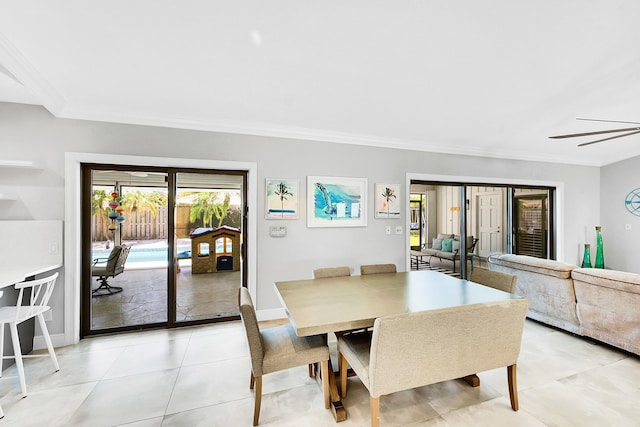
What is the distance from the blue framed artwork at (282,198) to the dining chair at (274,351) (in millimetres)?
1625

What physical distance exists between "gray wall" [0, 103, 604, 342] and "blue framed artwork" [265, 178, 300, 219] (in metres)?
0.08

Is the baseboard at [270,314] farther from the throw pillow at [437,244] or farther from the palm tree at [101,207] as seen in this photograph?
the throw pillow at [437,244]

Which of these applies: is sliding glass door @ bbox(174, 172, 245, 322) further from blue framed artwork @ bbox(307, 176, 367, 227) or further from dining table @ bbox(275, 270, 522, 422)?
dining table @ bbox(275, 270, 522, 422)

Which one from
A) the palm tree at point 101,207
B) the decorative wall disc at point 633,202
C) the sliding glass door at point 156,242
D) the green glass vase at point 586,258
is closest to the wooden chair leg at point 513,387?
the sliding glass door at point 156,242

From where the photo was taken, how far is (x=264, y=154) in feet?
11.4

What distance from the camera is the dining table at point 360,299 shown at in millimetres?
1648

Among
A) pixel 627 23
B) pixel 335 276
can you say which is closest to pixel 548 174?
pixel 627 23

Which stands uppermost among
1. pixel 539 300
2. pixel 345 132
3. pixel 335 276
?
pixel 345 132

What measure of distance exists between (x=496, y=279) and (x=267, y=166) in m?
2.72

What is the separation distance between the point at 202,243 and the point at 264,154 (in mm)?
1380

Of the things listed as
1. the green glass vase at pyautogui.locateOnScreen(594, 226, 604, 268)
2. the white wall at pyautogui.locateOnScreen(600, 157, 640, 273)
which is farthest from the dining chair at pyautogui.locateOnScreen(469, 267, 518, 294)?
the white wall at pyautogui.locateOnScreen(600, 157, 640, 273)

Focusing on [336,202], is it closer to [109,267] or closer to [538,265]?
[538,265]

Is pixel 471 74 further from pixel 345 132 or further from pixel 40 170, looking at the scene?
pixel 40 170

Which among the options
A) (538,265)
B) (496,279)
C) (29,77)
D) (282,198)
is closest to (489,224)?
(538,265)
